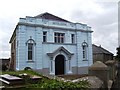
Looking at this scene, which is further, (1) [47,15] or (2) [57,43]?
(1) [47,15]

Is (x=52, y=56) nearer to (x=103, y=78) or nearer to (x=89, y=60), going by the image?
(x=89, y=60)

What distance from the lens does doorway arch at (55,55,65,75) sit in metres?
23.2

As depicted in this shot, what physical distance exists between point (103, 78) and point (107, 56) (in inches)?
1201

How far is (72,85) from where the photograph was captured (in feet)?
13.0

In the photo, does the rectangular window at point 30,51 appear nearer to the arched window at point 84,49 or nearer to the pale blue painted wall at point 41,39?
the pale blue painted wall at point 41,39

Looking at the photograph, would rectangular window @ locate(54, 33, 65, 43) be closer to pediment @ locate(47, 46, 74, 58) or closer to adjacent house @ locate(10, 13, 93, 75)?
adjacent house @ locate(10, 13, 93, 75)

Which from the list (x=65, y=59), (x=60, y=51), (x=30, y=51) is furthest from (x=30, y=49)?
(x=65, y=59)

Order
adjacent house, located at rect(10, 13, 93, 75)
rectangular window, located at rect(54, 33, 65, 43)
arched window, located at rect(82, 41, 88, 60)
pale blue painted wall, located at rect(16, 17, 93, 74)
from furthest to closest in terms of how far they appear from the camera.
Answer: arched window, located at rect(82, 41, 88, 60), rectangular window, located at rect(54, 33, 65, 43), adjacent house, located at rect(10, 13, 93, 75), pale blue painted wall, located at rect(16, 17, 93, 74)

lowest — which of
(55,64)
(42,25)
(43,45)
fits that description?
(55,64)

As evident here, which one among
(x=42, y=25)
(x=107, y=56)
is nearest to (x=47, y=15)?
(x=42, y=25)

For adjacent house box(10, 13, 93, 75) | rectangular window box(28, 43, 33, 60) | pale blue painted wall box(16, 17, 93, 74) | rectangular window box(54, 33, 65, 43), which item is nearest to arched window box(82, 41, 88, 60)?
adjacent house box(10, 13, 93, 75)

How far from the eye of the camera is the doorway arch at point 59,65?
23.2 metres

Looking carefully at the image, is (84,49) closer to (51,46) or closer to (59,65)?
(59,65)

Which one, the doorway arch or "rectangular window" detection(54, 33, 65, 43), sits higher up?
"rectangular window" detection(54, 33, 65, 43)
